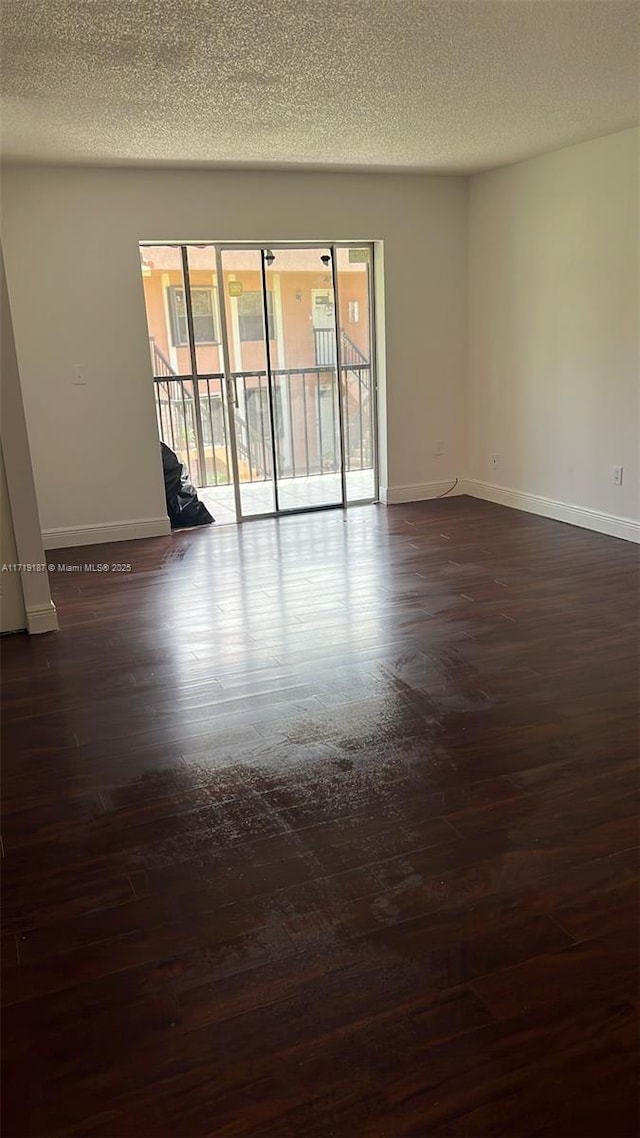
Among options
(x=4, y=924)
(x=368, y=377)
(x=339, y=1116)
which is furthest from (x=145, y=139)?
(x=339, y=1116)

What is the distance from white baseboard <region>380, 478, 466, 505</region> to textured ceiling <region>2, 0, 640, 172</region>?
102 inches

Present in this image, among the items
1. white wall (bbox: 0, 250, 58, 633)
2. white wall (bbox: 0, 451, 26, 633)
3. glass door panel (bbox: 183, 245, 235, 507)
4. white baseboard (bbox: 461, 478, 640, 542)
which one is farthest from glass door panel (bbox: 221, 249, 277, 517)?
white wall (bbox: 0, 451, 26, 633)

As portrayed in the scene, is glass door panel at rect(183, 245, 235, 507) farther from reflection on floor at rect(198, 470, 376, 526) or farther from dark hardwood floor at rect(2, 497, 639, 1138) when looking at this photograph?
dark hardwood floor at rect(2, 497, 639, 1138)

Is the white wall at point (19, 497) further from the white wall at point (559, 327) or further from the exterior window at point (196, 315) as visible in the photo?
the white wall at point (559, 327)

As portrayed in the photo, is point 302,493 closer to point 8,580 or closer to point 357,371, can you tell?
point 357,371

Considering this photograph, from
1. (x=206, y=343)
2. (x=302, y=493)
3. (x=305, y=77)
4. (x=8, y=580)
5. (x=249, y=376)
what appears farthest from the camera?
(x=206, y=343)

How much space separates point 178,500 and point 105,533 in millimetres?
668

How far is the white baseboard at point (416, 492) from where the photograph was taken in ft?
22.2

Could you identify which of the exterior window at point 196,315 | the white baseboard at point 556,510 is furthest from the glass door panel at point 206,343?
the white baseboard at point 556,510

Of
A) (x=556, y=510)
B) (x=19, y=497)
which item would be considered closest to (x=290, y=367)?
(x=556, y=510)

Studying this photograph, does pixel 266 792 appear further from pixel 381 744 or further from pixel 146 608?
pixel 146 608

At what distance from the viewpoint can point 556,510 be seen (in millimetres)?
5969

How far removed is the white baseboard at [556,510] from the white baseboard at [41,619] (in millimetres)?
3629

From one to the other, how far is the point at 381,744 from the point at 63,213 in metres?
4.34
